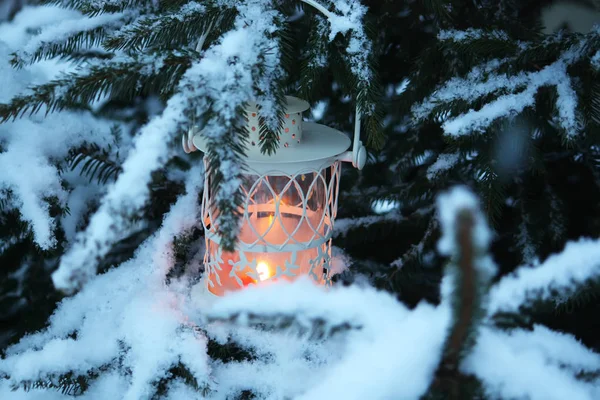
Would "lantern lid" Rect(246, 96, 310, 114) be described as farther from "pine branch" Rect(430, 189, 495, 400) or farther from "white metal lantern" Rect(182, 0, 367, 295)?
"pine branch" Rect(430, 189, 495, 400)

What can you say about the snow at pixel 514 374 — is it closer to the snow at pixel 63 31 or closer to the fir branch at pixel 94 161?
the snow at pixel 63 31

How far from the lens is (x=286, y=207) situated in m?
0.87

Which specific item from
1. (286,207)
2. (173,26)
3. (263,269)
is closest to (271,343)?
(263,269)

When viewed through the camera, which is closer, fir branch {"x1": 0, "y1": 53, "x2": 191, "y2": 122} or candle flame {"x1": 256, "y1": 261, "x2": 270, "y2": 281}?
fir branch {"x1": 0, "y1": 53, "x2": 191, "y2": 122}

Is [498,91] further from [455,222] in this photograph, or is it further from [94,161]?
[94,161]

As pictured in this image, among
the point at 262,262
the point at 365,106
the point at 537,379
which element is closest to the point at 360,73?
the point at 365,106

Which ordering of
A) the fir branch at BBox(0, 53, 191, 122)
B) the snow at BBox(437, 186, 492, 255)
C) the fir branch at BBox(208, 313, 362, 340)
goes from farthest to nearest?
the fir branch at BBox(0, 53, 191, 122), the fir branch at BBox(208, 313, 362, 340), the snow at BBox(437, 186, 492, 255)

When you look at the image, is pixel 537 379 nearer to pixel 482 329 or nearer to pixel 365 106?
pixel 482 329

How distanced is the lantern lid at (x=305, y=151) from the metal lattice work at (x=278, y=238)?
0.09ft

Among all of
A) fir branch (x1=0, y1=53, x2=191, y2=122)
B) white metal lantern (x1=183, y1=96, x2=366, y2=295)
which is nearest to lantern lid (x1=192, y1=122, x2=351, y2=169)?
white metal lantern (x1=183, y1=96, x2=366, y2=295)

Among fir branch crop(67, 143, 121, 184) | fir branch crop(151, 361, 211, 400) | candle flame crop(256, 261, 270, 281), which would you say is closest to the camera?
fir branch crop(151, 361, 211, 400)

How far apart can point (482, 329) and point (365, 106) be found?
1.20ft

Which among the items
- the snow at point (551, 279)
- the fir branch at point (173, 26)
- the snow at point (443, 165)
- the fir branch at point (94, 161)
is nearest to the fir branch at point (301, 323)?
the snow at point (551, 279)

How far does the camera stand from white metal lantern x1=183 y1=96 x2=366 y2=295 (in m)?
0.74
